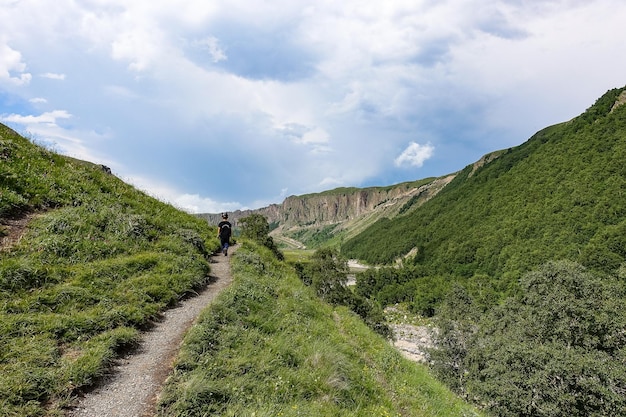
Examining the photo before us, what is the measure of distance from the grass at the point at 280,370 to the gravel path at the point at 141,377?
1.18 feet

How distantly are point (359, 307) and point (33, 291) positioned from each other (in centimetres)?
5765

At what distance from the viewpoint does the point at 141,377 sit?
648 cm

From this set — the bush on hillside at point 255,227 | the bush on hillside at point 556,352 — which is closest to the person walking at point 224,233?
the bush on hillside at point 556,352

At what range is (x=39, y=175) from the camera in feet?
43.5

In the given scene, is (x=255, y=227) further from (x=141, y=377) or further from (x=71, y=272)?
(x=141, y=377)

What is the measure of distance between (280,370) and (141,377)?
9.21ft

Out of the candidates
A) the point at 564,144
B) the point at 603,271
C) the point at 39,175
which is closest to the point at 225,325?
the point at 39,175

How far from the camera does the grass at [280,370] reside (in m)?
6.10

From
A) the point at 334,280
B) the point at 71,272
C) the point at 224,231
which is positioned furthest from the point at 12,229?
the point at 334,280

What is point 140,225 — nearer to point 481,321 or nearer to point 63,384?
point 63,384

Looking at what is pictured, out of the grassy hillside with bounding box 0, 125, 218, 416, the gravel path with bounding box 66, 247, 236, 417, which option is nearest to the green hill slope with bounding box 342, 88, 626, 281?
the grassy hillside with bounding box 0, 125, 218, 416

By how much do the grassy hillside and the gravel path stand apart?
303 mm

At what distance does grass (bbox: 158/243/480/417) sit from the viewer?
6102 mm

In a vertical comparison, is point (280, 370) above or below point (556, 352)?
above
